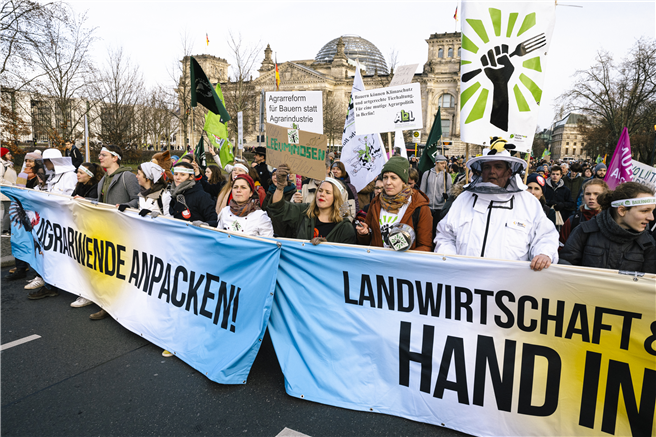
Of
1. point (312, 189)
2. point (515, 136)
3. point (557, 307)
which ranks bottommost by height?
point (557, 307)

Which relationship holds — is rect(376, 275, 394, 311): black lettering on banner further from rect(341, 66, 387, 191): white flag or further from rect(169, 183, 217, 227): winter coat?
rect(341, 66, 387, 191): white flag

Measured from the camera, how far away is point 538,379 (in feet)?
8.59

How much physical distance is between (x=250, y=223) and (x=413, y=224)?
5.34 ft

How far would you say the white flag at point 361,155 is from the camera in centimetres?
702

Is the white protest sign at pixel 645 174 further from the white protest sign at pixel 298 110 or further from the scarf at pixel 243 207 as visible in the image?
the scarf at pixel 243 207

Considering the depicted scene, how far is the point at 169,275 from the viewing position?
3986 mm

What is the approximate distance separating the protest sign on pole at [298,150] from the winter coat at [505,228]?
1.71m

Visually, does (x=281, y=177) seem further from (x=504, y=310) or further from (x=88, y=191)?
(x=88, y=191)

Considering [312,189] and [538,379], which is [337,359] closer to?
[538,379]

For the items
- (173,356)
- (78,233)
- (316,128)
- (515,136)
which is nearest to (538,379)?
(515,136)

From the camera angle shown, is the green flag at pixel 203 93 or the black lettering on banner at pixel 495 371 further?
the green flag at pixel 203 93

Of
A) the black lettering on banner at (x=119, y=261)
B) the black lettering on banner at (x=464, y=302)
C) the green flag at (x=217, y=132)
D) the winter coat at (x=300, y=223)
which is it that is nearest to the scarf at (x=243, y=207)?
the winter coat at (x=300, y=223)

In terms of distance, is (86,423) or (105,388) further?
(105,388)

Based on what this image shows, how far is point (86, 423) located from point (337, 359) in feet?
6.01
